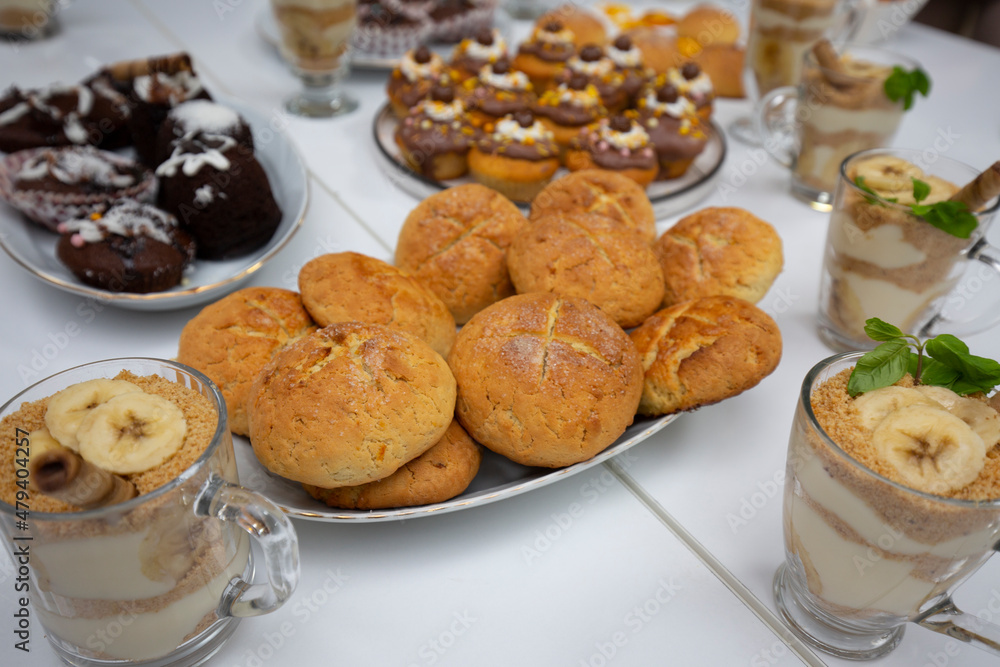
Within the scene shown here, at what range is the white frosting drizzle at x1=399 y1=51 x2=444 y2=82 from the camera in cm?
224

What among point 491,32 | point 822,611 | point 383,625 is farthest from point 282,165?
point 822,611

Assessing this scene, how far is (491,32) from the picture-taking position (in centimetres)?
241

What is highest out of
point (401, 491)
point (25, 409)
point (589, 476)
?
point (25, 409)

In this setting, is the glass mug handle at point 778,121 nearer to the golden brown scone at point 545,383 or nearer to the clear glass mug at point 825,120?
the clear glass mug at point 825,120

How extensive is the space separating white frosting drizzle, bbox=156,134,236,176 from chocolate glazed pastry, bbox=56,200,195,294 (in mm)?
133

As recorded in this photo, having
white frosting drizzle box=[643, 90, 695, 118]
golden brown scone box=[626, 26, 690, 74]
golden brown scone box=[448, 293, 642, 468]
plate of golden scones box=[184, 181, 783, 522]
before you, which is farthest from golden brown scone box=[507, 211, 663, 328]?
golden brown scone box=[626, 26, 690, 74]

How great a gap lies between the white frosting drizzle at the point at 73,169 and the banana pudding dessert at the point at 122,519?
38.0 inches

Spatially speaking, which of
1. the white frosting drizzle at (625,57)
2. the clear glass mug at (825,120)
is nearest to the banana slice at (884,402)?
the clear glass mug at (825,120)

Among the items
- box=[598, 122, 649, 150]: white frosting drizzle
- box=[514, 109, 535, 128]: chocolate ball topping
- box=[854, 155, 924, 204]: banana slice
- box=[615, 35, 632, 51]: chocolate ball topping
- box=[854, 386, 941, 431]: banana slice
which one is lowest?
box=[598, 122, 649, 150]: white frosting drizzle

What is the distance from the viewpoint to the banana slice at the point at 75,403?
850mm

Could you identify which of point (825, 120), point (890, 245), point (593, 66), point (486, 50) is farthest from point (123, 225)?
point (825, 120)

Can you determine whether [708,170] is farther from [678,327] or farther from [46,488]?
[46,488]

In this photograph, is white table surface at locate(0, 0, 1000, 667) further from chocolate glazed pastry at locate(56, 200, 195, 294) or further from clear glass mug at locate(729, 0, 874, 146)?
clear glass mug at locate(729, 0, 874, 146)

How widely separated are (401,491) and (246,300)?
45 cm
